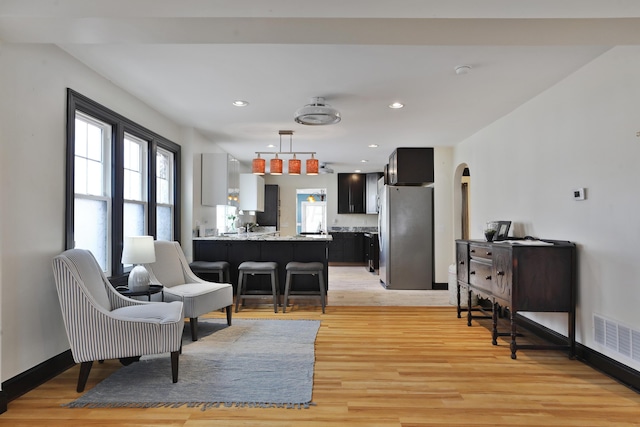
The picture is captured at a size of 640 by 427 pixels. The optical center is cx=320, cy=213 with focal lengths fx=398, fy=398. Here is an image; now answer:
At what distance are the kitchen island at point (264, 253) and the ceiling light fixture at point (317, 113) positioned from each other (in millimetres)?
1839

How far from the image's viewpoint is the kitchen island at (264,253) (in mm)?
5363

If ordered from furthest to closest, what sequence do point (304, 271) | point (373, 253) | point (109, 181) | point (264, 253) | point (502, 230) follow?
point (373, 253) → point (264, 253) → point (304, 271) → point (502, 230) → point (109, 181)

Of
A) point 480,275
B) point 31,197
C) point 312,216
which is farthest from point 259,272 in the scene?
point 312,216

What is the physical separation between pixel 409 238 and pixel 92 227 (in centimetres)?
471

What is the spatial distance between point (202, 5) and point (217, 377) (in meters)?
2.37

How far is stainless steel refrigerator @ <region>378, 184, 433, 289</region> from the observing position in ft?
21.7

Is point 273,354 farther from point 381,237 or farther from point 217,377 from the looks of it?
point 381,237

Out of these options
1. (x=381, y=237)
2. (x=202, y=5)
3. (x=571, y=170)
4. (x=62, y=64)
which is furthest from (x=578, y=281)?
(x=62, y=64)

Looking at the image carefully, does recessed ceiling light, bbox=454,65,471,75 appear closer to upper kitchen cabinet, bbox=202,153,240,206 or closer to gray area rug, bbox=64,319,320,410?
gray area rug, bbox=64,319,320,410

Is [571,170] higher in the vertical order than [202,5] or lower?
lower

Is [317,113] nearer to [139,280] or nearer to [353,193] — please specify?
[139,280]

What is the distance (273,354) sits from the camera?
10.9ft

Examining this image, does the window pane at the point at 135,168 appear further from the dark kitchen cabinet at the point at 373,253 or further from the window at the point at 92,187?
the dark kitchen cabinet at the point at 373,253

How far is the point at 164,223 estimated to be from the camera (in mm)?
4992
